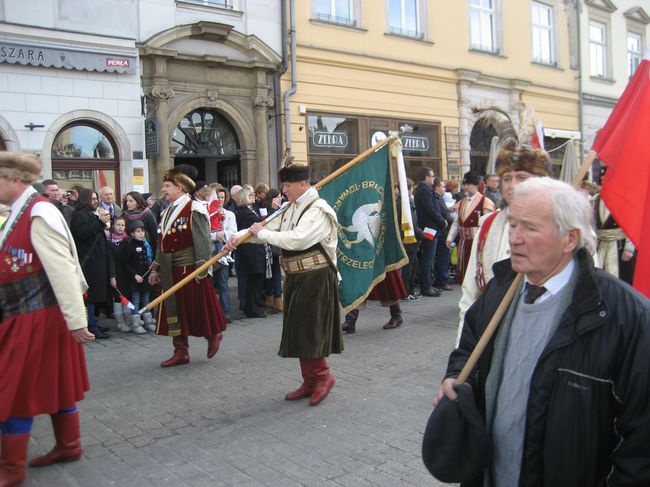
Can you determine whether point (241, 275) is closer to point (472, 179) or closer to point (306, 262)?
point (472, 179)

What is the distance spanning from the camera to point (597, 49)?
23.7 m

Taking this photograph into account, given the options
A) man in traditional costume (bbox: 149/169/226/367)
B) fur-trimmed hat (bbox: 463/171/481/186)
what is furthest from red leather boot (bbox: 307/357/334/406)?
fur-trimmed hat (bbox: 463/171/481/186)

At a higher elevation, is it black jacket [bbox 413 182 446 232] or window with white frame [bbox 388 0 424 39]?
window with white frame [bbox 388 0 424 39]

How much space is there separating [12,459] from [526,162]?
10.7 ft

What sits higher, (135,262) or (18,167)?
Answer: (18,167)

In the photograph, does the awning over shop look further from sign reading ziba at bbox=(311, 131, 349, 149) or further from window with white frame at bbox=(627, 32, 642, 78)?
sign reading ziba at bbox=(311, 131, 349, 149)

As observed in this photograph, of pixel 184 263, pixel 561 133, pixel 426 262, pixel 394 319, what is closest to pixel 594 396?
pixel 184 263

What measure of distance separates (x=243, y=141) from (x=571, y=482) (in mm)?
12680

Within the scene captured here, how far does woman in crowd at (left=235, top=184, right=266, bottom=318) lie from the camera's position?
8.77 m

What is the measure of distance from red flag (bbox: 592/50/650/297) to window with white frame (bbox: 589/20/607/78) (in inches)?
873

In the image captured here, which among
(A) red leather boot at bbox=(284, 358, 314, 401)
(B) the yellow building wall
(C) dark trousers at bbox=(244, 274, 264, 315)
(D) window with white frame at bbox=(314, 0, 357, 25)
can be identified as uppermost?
(D) window with white frame at bbox=(314, 0, 357, 25)

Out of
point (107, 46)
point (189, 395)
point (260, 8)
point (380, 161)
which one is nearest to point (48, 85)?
point (107, 46)

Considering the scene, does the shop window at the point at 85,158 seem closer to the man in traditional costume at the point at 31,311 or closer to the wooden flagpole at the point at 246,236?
the wooden flagpole at the point at 246,236

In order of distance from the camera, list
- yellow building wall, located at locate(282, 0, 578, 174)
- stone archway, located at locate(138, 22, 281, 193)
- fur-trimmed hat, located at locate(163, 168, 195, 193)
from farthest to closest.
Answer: yellow building wall, located at locate(282, 0, 578, 174) → stone archway, located at locate(138, 22, 281, 193) → fur-trimmed hat, located at locate(163, 168, 195, 193)
